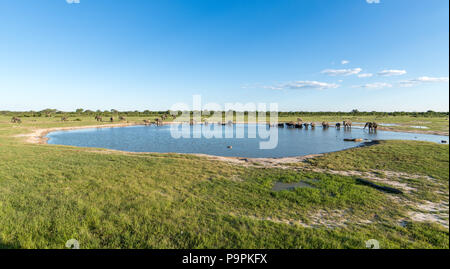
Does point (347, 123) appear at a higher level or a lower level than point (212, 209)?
higher

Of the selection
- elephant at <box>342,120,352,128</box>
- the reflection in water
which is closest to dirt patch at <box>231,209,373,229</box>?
the reflection in water

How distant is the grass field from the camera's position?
17.9ft

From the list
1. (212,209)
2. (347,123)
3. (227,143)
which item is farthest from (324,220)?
(347,123)

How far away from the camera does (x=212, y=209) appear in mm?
7484

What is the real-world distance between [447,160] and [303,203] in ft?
54.5

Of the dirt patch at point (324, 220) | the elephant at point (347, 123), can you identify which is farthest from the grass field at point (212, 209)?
the elephant at point (347, 123)

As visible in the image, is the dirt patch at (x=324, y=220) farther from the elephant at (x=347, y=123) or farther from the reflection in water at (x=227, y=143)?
the elephant at (x=347, y=123)

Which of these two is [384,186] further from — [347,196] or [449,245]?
[449,245]

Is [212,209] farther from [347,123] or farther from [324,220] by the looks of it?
[347,123]

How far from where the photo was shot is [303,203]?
8211mm

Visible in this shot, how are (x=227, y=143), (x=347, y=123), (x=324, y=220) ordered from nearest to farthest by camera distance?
(x=324, y=220) < (x=227, y=143) < (x=347, y=123)

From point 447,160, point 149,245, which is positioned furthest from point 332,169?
point 149,245

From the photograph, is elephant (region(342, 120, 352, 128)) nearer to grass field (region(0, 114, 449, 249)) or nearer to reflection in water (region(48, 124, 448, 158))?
reflection in water (region(48, 124, 448, 158))
